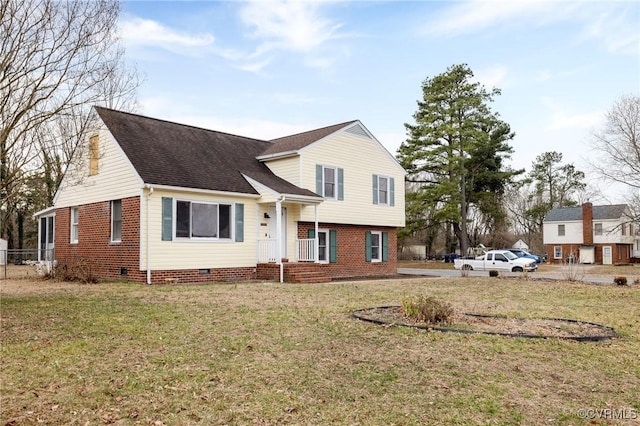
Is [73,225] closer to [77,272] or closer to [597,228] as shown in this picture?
[77,272]

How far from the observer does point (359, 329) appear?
8.11 m

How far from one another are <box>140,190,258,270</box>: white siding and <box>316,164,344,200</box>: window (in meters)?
3.39

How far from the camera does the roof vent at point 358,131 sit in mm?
22348

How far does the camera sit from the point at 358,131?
22.7 metres

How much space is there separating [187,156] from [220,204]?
2.35m

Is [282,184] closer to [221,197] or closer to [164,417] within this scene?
[221,197]

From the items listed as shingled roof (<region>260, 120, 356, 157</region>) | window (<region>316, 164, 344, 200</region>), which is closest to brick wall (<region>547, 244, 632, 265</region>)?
window (<region>316, 164, 344, 200</region>)

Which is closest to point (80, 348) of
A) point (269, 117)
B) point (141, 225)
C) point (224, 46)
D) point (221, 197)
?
point (141, 225)

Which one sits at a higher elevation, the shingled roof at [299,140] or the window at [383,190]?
the shingled roof at [299,140]

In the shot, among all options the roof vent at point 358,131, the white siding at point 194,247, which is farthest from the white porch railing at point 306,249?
the roof vent at point 358,131

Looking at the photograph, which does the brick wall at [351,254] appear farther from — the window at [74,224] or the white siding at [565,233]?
the white siding at [565,233]

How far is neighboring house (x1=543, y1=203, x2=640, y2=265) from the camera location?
49000mm

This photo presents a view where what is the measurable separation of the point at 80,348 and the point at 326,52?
Result: 13.8 meters

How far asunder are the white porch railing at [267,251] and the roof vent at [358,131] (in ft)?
21.2
